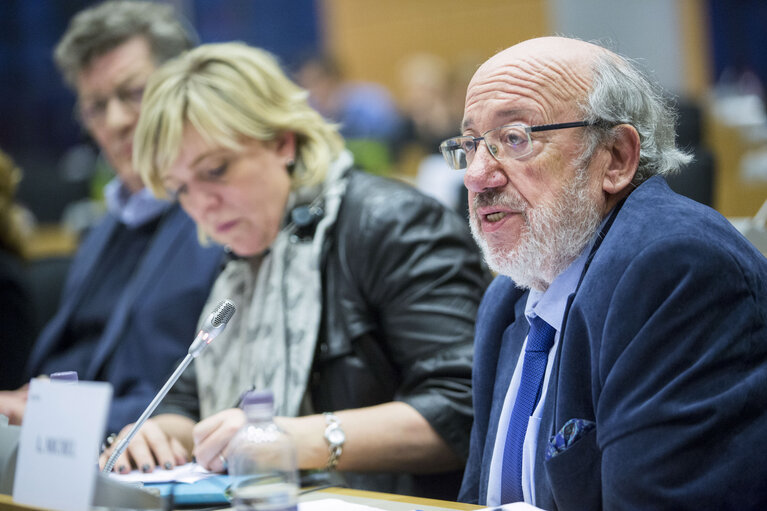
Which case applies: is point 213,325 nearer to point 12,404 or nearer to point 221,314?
point 221,314

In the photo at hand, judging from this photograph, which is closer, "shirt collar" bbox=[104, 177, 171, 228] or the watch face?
the watch face

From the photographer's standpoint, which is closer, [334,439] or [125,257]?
[334,439]

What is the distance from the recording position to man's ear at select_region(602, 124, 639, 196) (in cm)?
143

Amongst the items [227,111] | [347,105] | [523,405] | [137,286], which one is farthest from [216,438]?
[347,105]

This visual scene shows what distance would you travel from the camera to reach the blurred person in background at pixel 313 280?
1933 millimetres

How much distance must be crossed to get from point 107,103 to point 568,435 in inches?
83.1

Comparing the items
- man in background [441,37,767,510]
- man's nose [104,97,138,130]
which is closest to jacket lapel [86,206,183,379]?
man's nose [104,97,138,130]

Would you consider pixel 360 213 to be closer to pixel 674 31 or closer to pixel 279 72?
pixel 279 72

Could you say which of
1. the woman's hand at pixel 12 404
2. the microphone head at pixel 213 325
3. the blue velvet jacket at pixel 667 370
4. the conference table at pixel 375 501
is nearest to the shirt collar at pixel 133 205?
the woman's hand at pixel 12 404

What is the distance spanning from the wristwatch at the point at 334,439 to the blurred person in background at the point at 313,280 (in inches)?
0.6

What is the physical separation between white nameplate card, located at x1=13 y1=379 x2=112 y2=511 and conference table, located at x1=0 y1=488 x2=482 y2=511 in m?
0.10

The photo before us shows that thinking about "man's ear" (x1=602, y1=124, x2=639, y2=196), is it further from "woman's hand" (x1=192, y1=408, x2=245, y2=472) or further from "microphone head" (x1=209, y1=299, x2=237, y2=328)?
"woman's hand" (x1=192, y1=408, x2=245, y2=472)

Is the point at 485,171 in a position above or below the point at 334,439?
above

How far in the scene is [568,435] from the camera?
4.16ft
